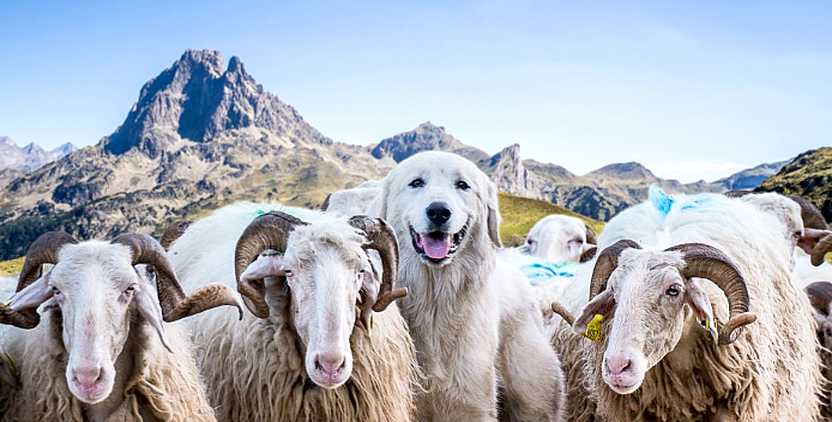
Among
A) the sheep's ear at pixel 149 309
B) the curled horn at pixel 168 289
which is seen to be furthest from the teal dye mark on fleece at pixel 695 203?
the sheep's ear at pixel 149 309

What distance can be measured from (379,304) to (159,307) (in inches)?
69.9

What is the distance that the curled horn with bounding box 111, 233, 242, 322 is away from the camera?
16.3 ft

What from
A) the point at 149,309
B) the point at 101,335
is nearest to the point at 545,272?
the point at 149,309

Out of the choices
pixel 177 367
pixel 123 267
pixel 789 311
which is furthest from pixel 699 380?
pixel 123 267

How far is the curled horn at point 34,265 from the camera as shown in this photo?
465 centimetres

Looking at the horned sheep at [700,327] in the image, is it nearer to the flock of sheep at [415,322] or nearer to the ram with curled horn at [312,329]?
the flock of sheep at [415,322]

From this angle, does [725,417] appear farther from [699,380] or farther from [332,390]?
[332,390]

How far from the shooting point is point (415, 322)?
675 cm

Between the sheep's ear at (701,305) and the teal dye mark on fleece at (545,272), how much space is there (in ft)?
14.6

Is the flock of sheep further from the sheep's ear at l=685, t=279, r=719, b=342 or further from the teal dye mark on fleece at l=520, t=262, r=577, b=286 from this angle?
the teal dye mark on fleece at l=520, t=262, r=577, b=286

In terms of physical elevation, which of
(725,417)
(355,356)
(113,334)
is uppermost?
(113,334)

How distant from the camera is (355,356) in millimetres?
5707

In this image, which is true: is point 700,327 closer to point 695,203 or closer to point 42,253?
point 695,203

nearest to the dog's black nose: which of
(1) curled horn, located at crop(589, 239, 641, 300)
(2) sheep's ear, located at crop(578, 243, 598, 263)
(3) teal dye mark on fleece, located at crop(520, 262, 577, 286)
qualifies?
(1) curled horn, located at crop(589, 239, 641, 300)
